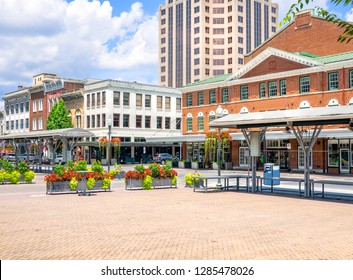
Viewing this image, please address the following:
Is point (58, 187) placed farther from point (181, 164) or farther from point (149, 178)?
point (181, 164)

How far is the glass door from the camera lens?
129 ft

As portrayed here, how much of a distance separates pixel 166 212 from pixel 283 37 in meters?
→ 41.3

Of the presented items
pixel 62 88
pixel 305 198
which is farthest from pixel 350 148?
pixel 62 88

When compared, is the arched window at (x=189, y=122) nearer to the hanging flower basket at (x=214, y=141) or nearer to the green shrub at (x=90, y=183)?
the hanging flower basket at (x=214, y=141)

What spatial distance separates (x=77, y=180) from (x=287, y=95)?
90.9 feet

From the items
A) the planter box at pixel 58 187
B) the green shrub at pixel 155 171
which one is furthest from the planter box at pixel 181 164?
the planter box at pixel 58 187

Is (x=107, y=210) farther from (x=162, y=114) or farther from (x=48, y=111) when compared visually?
(x=48, y=111)

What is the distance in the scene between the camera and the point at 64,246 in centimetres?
912

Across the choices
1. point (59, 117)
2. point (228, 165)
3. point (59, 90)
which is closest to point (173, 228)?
point (228, 165)

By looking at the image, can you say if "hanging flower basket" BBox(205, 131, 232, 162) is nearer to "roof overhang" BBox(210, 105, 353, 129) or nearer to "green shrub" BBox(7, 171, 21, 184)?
"roof overhang" BBox(210, 105, 353, 129)

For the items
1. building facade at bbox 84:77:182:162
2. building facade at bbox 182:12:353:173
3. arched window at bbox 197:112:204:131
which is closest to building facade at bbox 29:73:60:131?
building facade at bbox 84:77:182:162

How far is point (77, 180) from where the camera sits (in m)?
20.8

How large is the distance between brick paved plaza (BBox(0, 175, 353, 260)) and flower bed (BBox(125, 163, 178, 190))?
155 inches

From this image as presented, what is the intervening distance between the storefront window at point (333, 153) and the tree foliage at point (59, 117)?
138 feet
